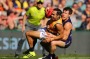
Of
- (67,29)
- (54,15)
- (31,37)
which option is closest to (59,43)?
(67,29)

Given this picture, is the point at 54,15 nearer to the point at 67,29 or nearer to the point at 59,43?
the point at 67,29

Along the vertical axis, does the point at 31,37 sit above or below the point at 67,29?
below

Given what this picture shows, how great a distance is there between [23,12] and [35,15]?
4.68 feet

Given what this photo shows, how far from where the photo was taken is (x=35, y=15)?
12812mm

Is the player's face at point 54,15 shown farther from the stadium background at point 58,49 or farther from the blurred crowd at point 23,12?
the stadium background at point 58,49

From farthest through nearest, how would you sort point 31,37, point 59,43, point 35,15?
point 35,15
point 31,37
point 59,43

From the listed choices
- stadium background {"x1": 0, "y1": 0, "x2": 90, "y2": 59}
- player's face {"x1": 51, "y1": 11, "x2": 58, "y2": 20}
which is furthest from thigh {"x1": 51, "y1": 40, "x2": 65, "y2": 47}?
stadium background {"x1": 0, "y1": 0, "x2": 90, "y2": 59}

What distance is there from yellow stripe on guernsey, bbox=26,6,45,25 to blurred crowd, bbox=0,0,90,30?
1237mm

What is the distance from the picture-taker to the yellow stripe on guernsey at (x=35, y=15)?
12.7 m

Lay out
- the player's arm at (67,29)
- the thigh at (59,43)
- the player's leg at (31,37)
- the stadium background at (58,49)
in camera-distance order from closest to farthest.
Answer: the thigh at (59,43) → the player's arm at (67,29) → the player's leg at (31,37) → the stadium background at (58,49)

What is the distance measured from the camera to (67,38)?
972cm

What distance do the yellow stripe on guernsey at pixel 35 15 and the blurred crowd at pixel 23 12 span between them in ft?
4.06

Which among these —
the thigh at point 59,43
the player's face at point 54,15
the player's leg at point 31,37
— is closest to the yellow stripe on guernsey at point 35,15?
the player's leg at point 31,37

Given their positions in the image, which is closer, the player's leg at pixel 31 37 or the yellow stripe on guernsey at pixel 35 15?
the player's leg at pixel 31 37
